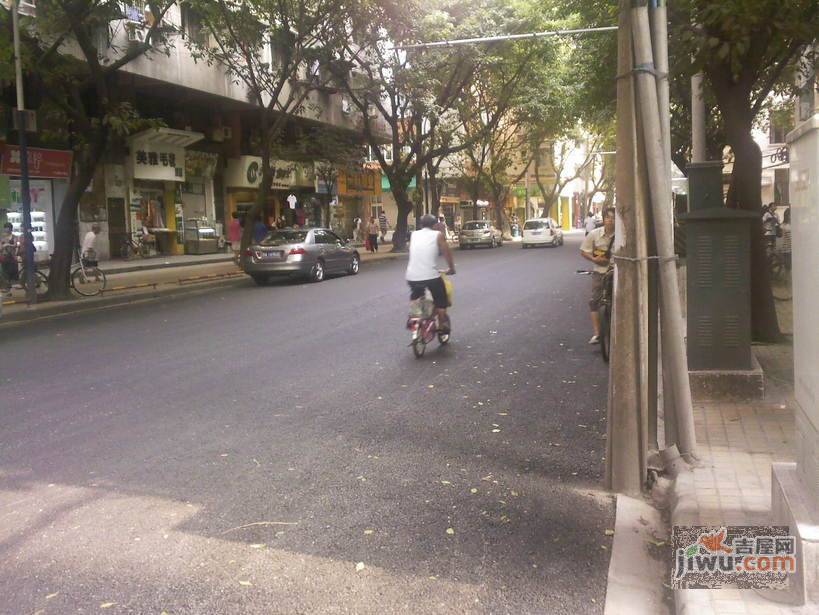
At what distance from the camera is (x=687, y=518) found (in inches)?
165

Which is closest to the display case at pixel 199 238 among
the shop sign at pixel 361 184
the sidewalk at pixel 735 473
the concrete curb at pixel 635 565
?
the shop sign at pixel 361 184

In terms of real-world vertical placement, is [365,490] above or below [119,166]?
below

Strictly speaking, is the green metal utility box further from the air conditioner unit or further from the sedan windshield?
the air conditioner unit

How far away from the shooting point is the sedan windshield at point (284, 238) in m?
20.4

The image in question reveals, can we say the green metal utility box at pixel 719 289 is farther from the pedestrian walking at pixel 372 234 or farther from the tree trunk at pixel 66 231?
the pedestrian walking at pixel 372 234

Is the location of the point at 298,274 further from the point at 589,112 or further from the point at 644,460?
the point at 644,460

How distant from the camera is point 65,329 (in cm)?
1277

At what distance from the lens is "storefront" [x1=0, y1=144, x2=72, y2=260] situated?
72.8 ft

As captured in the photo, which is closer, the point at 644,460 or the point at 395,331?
the point at 644,460

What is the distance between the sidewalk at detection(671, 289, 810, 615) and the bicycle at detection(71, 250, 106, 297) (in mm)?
14216

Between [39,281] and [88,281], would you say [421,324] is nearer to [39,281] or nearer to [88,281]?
[88,281]

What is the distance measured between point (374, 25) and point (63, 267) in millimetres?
12771

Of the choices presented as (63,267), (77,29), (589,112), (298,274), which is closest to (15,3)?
(77,29)

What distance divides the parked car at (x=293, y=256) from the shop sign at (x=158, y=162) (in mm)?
8385
